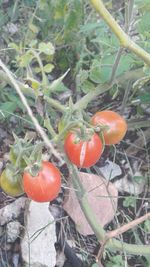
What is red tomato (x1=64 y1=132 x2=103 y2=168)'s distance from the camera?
1.36 meters

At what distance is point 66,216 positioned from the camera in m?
1.85

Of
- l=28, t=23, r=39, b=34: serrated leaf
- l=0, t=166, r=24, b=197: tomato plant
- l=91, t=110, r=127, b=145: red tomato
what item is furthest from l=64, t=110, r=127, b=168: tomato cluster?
l=28, t=23, r=39, b=34: serrated leaf

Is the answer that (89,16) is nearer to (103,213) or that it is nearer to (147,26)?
(147,26)

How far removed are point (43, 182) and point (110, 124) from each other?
22 cm

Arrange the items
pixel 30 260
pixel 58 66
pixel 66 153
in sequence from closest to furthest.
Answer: pixel 66 153 → pixel 30 260 → pixel 58 66

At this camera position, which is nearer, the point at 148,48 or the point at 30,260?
the point at 148,48

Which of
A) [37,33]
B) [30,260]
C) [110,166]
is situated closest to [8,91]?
[37,33]

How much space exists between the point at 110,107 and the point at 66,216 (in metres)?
0.45

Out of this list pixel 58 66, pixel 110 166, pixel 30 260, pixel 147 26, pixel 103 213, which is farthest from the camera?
pixel 58 66

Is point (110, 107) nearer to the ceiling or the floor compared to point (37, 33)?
nearer to the floor

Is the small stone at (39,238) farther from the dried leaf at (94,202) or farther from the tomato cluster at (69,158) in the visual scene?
the tomato cluster at (69,158)

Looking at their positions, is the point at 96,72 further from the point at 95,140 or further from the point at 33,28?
the point at 33,28

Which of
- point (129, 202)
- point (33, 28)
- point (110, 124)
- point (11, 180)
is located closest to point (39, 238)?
point (129, 202)

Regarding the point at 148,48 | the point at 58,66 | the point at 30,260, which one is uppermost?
the point at 58,66
